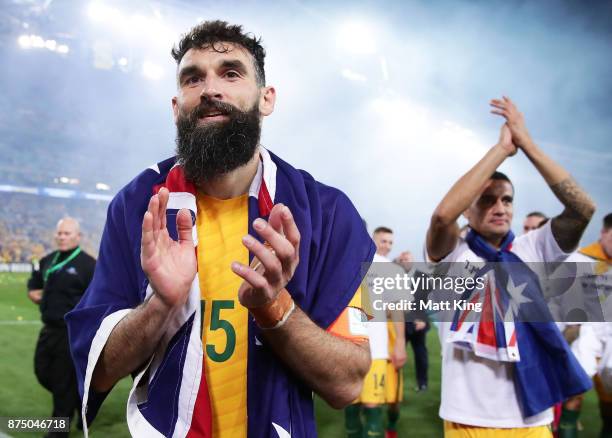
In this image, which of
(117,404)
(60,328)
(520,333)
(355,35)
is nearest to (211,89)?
(520,333)

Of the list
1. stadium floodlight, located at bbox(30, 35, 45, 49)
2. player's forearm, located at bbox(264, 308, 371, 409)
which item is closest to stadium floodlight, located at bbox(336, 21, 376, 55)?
stadium floodlight, located at bbox(30, 35, 45, 49)

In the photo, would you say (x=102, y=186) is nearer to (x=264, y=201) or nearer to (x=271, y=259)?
(x=264, y=201)

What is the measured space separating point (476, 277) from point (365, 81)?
1083 inches

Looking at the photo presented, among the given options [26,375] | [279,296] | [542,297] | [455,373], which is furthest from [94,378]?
[26,375]

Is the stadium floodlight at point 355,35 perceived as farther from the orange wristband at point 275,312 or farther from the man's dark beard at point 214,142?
the orange wristband at point 275,312

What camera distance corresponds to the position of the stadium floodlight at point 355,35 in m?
26.2

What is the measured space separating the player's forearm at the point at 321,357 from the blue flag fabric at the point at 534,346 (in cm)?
171

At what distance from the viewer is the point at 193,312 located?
140 cm

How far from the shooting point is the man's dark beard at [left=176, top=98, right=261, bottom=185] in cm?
159

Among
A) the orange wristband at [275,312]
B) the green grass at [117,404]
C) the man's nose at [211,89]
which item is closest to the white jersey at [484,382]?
the man's nose at [211,89]

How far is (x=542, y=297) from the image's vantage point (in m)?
3.10

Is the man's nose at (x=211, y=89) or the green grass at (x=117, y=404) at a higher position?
the man's nose at (x=211, y=89)

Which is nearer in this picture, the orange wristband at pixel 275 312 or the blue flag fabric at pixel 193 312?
the orange wristband at pixel 275 312

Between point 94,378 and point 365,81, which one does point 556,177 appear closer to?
point 94,378
